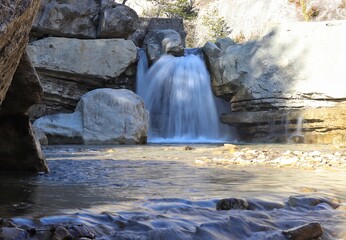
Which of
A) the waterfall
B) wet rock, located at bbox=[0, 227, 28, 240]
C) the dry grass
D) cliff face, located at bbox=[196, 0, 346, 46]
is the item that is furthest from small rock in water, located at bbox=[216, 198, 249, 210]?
the dry grass

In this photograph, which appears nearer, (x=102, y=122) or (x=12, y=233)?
(x=12, y=233)

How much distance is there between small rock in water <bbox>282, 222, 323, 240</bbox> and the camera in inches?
83.0

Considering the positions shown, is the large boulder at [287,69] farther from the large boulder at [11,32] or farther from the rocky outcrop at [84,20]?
the large boulder at [11,32]

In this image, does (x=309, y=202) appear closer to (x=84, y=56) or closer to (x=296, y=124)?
(x=296, y=124)

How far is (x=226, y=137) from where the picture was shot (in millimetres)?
16766

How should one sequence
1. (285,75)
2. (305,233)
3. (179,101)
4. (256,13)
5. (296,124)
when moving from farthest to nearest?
(256,13) < (179,101) < (285,75) < (296,124) < (305,233)

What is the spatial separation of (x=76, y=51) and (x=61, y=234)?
1580 cm

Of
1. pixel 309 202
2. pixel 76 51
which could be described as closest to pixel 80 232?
pixel 309 202

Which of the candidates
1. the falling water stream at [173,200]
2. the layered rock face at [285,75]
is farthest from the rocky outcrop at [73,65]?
the falling water stream at [173,200]

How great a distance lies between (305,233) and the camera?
6.98 feet

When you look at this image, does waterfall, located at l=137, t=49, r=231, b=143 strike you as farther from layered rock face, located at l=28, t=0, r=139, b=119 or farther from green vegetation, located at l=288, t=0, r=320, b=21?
green vegetation, located at l=288, t=0, r=320, b=21

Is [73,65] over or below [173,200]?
over

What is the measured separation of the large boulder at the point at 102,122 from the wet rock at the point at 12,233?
11.4 m

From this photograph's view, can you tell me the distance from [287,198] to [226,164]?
2904 millimetres
